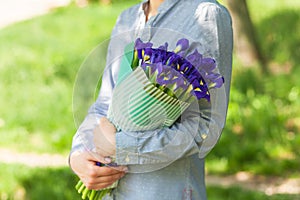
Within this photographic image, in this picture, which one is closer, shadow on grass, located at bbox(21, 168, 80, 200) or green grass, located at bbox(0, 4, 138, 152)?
shadow on grass, located at bbox(21, 168, 80, 200)

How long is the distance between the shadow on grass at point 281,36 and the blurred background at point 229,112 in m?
0.01

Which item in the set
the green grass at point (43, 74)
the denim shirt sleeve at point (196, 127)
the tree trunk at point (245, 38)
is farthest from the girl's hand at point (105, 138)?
the tree trunk at point (245, 38)

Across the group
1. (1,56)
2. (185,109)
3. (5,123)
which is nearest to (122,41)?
Answer: (185,109)

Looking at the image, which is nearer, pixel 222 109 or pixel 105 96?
pixel 222 109

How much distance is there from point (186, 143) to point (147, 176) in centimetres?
21

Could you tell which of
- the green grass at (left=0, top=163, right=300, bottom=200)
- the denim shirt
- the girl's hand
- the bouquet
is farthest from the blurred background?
the bouquet

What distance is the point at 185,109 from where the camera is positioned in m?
1.63

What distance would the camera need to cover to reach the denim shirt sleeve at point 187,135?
162 centimetres

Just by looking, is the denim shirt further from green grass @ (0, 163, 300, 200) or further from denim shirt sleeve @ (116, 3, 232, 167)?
green grass @ (0, 163, 300, 200)

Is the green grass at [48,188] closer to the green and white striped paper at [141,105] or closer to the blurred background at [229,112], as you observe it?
the blurred background at [229,112]

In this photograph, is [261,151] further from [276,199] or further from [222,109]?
[222,109]

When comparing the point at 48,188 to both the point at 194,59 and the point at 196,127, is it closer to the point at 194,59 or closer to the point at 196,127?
the point at 196,127

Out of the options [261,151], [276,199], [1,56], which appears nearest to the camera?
[276,199]

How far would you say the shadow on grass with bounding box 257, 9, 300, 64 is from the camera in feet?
25.5
